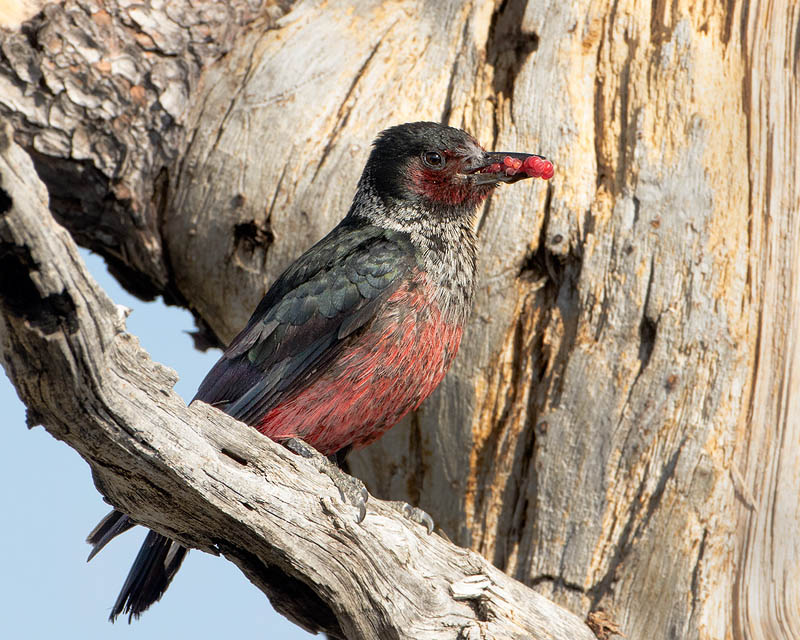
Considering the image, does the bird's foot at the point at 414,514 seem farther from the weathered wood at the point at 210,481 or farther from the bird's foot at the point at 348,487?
the bird's foot at the point at 348,487

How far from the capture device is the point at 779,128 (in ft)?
15.3

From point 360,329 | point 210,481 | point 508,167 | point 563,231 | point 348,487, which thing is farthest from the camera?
point 563,231

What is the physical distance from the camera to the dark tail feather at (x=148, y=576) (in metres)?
3.94

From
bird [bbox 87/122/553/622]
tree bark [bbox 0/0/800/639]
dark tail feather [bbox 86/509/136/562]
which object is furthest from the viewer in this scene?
tree bark [bbox 0/0/800/639]

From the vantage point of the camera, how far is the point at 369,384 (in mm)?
4031

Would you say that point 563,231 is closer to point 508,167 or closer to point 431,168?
point 508,167

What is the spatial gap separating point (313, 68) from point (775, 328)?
264cm

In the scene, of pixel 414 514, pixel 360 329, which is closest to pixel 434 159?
pixel 360 329

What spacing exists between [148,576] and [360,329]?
1.32m

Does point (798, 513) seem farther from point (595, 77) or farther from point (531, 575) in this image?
point (595, 77)

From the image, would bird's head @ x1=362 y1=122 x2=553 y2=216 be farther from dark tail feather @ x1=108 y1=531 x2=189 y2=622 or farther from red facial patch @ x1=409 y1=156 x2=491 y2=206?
dark tail feather @ x1=108 y1=531 x2=189 y2=622

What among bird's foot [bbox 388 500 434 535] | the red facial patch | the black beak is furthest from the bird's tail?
the black beak

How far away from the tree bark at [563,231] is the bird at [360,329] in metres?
0.32

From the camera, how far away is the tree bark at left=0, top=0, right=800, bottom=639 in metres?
4.30
